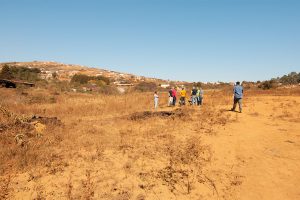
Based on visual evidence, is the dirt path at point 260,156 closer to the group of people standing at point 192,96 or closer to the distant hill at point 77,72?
the group of people standing at point 192,96

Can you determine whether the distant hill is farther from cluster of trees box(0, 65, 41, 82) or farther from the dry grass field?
the dry grass field

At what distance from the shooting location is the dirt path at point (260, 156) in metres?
6.43

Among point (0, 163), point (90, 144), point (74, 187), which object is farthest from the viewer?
point (90, 144)

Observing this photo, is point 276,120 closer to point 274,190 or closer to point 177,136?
point 177,136

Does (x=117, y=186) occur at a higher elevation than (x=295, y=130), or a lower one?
lower

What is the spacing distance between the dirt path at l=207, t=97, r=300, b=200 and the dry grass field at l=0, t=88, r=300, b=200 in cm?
2

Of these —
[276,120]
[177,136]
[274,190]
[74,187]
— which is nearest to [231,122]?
[276,120]

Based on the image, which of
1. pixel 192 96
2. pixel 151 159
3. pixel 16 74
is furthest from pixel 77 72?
pixel 151 159

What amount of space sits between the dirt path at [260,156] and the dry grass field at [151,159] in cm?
2

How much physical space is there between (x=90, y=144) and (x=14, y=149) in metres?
2.20

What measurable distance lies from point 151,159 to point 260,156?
3208 millimetres

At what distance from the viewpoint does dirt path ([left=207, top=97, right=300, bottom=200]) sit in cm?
643

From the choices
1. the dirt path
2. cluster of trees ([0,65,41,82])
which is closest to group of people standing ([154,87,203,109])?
the dirt path

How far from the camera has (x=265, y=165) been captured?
7.64 meters
